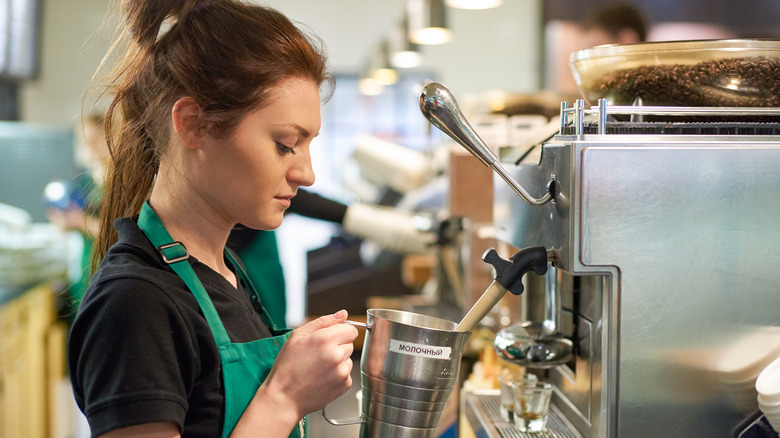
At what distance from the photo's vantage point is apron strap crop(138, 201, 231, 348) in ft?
2.75

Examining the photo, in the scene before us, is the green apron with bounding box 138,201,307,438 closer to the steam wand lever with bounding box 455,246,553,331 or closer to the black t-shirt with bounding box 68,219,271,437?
the black t-shirt with bounding box 68,219,271,437

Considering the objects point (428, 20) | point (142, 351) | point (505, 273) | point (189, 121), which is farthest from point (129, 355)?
point (428, 20)

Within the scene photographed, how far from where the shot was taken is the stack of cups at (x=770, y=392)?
80 centimetres

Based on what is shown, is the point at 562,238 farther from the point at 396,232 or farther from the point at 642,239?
the point at 396,232

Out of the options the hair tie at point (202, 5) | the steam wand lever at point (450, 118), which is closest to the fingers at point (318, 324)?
the steam wand lever at point (450, 118)

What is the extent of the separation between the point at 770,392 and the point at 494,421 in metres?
0.39

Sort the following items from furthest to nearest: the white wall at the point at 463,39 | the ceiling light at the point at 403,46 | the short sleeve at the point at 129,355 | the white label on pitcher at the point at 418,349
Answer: the white wall at the point at 463,39
the ceiling light at the point at 403,46
the white label on pitcher at the point at 418,349
the short sleeve at the point at 129,355

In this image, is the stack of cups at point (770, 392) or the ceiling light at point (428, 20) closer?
the stack of cups at point (770, 392)

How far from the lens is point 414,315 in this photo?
0.93 m

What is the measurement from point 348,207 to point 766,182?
158 centimetres

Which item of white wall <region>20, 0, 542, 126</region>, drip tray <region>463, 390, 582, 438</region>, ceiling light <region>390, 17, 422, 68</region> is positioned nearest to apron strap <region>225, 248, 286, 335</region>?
drip tray <region>463, 390, 582, 438</region>

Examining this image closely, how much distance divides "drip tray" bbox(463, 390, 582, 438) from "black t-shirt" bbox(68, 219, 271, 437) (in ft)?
1.30

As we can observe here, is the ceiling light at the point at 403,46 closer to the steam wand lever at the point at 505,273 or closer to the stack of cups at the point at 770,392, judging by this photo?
the steam wand lever at the point at 505,273

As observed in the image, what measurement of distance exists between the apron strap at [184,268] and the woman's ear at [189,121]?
102 millimetres
